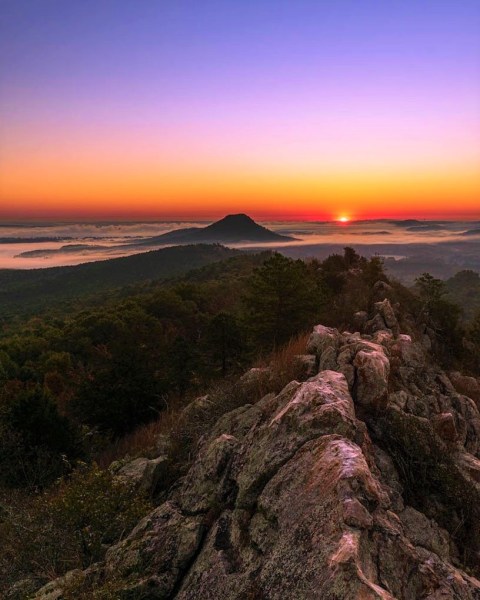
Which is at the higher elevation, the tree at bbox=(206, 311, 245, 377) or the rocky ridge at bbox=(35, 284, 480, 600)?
the rocky ridge at bbox=(35, 284, 480, 600)

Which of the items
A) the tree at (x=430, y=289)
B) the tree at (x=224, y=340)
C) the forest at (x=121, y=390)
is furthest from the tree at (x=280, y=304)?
the tree at (x=430, y=289)

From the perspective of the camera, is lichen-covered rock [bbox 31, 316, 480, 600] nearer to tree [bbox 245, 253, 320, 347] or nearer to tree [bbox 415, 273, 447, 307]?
tree [bbox 245, 253, 320, 347]

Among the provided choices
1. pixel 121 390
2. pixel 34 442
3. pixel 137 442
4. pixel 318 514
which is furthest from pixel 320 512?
pixel 121 390

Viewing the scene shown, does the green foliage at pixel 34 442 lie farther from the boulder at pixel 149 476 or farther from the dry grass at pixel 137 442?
the boulder at pixel 149 476

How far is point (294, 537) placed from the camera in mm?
5965

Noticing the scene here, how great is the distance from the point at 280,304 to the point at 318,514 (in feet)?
87.6

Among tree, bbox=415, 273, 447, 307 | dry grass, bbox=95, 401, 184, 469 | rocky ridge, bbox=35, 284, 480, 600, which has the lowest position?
dry grass, bbox=95, 401, 184, 469

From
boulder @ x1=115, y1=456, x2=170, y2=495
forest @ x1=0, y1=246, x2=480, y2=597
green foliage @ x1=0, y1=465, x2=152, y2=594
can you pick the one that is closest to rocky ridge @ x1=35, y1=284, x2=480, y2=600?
boulder @ x1=115, y1=456, x2=170, y2=495

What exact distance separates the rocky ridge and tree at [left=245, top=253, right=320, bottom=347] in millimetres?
20432

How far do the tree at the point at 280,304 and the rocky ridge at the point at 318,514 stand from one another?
20.4 m

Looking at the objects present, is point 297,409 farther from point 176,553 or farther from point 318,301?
point 318,301

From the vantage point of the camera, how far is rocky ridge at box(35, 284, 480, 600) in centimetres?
558

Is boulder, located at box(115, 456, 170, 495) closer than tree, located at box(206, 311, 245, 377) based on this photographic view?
Yes

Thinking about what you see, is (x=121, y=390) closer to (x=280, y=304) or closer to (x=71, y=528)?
(x=280, y=304)
